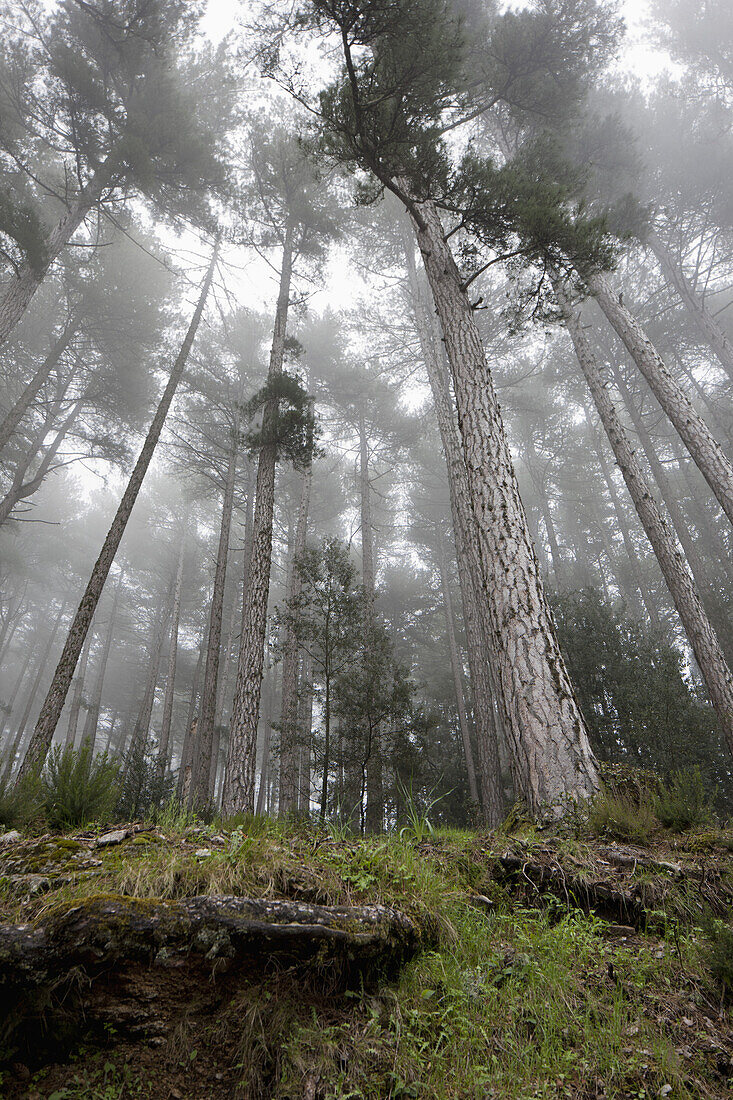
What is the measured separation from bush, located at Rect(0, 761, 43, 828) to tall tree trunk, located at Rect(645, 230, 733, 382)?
17908mm

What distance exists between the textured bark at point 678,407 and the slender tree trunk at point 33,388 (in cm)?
1275

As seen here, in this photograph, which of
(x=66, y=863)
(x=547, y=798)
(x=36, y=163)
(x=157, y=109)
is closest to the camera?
(x=66, y=863)

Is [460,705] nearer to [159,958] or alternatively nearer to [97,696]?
[159,958]

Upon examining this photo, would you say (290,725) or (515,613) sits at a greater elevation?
(290,725)

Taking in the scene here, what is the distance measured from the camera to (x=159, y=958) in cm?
182

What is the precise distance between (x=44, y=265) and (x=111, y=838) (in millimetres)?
10835

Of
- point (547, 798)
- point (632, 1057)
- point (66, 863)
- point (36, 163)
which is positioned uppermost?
point (36, 163)

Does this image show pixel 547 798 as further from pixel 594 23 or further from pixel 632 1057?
pixel 594 23

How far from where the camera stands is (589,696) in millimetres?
11039

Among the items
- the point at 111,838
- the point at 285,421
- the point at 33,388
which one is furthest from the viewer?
the point at 33,388

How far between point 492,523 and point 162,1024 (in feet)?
13.3

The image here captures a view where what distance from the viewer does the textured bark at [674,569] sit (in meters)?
7.12

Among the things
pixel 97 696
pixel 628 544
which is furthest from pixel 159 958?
pixel 97 696

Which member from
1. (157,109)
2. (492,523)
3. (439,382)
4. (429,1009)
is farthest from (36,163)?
(429,1009)
